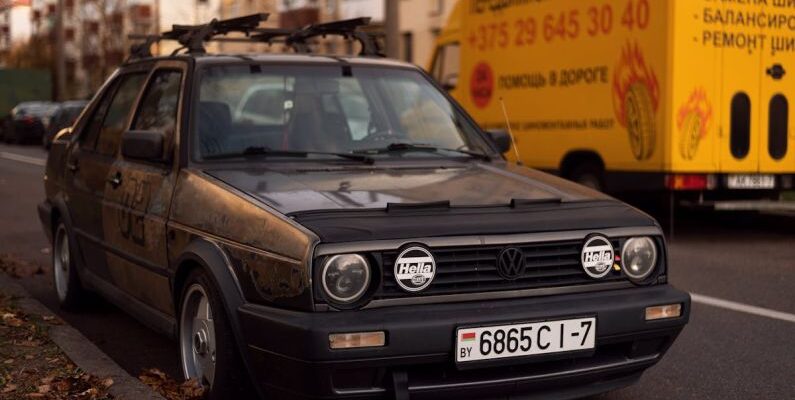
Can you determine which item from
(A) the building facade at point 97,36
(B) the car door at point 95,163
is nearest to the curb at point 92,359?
(B) the car door at point 95,163

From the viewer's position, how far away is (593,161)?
1223cm

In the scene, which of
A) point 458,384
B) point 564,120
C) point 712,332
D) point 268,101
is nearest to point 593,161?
point 564,120

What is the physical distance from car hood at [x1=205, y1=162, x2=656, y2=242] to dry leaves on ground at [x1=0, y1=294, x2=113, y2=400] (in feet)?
3.39

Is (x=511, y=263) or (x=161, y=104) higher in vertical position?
(x=161, y=104)

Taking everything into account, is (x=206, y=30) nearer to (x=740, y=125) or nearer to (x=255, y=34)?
(x=255, y=34)

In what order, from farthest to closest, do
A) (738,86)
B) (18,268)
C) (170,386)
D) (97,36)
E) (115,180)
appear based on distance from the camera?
(97,36) < (738,86) < (18,268) < (115,180) < (170,386)

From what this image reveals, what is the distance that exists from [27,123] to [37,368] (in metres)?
34.9

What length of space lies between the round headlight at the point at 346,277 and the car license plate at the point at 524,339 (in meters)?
0.37

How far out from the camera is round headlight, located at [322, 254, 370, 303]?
3.94m

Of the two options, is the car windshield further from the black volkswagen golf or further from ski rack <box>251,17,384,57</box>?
ski rack <box>251,17,384,57</box>

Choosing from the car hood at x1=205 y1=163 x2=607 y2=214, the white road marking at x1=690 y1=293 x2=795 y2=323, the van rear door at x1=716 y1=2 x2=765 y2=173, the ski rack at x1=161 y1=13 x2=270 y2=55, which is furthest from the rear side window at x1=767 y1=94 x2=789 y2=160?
the car hood at x1=205 y1=163 x2=607 y2=214

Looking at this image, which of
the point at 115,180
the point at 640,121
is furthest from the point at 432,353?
the point at 640,121

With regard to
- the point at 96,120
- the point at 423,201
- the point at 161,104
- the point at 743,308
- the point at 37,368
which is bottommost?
the point at 743,308

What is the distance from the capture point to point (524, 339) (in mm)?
4070
